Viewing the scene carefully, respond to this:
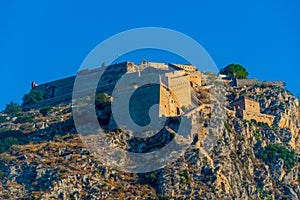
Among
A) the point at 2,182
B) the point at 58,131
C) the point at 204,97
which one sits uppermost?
the point at 204,97

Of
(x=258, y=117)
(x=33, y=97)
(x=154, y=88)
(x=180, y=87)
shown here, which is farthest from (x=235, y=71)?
(x=154, y=88)

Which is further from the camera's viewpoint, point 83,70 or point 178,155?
point 83,70

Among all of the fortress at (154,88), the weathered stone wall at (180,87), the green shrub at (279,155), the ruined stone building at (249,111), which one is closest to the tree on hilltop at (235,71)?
the fortress at (154,88)

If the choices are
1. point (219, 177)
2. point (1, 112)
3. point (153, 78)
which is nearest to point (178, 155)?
point (219, 177)

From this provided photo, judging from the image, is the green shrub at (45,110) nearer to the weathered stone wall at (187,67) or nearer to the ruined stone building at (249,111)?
the weathered stone wall at (187,67)

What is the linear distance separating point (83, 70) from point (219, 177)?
30.7 metres

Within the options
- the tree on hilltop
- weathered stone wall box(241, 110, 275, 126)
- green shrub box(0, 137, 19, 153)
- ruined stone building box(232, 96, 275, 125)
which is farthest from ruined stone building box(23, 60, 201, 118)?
green shrub box(0, 137, 19, 153)

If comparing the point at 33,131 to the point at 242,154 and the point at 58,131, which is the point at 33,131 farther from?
the point at 242,154

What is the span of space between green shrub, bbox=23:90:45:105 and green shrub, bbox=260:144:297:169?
2974cm

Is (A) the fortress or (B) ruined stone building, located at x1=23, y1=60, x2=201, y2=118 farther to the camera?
(B) ruined stone building, located at x1=23, y1=60, x2=201, y2=118

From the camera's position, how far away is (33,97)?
123562 millimetres

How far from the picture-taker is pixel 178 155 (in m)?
95.6

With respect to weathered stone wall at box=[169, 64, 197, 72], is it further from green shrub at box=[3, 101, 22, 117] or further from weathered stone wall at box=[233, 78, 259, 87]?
green shrub at box=[3, 101, 22, 117]

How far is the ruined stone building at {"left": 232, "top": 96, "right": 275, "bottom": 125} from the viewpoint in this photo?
113 meters
